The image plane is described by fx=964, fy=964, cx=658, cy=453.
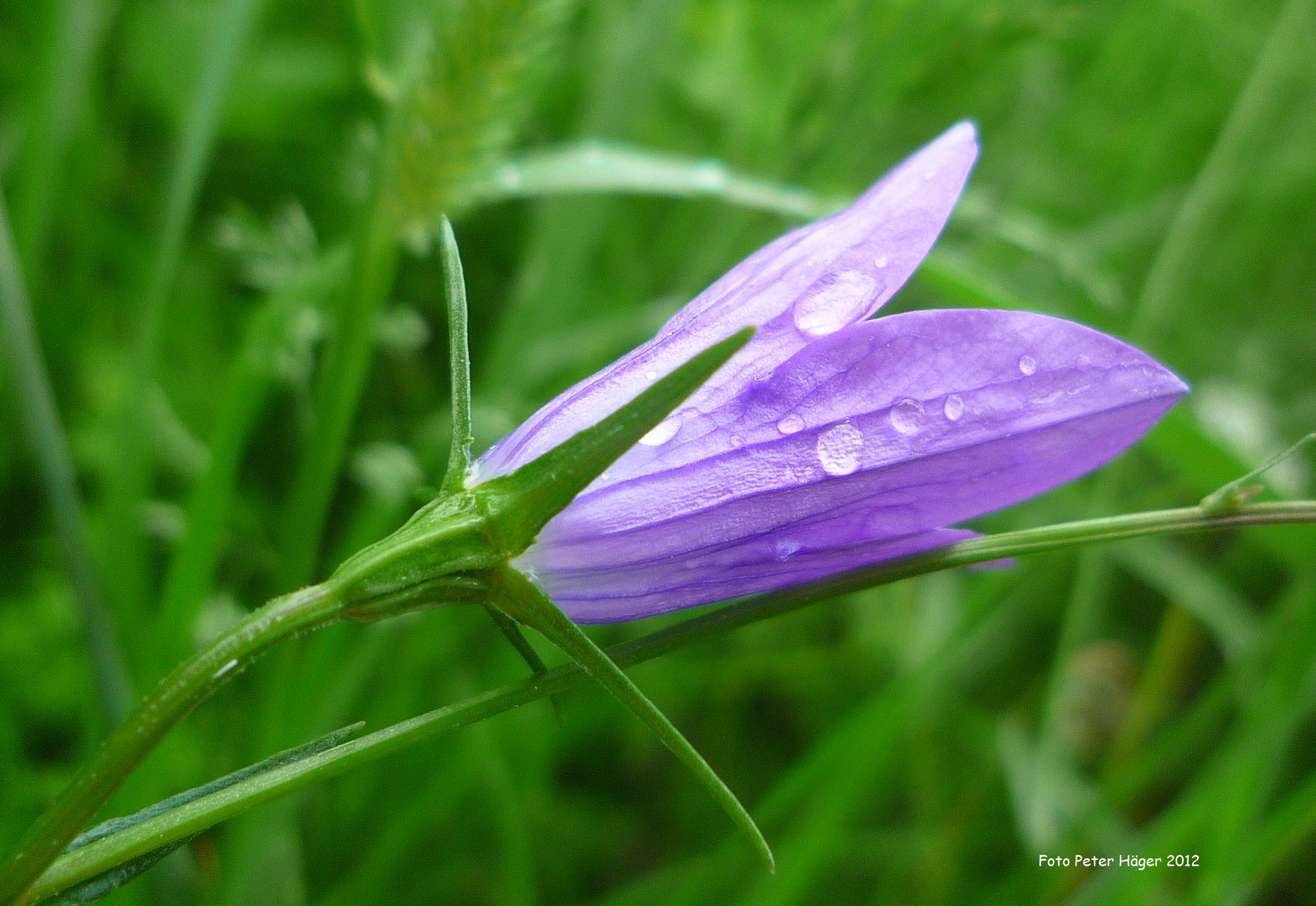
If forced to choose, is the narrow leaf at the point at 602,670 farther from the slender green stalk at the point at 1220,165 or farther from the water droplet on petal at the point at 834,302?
the slender green stalk at the point at 1220,165

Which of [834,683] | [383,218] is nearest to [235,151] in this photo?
[383,218]

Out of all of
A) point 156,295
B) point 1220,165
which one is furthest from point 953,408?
point 1220,165

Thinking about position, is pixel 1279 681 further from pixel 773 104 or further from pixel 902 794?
pixel 773 104

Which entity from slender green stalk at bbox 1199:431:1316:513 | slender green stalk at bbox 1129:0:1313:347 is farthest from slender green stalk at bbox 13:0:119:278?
slender green stalk at bbox 1129:0:1313:347

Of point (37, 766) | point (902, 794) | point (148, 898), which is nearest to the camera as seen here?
point (148, 898)

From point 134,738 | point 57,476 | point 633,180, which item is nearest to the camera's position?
point 134,738

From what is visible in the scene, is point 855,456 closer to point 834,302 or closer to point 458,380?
point 834,302

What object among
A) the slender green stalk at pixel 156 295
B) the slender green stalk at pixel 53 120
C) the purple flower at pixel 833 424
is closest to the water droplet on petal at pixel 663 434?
the purple flower at pixel 833 424
